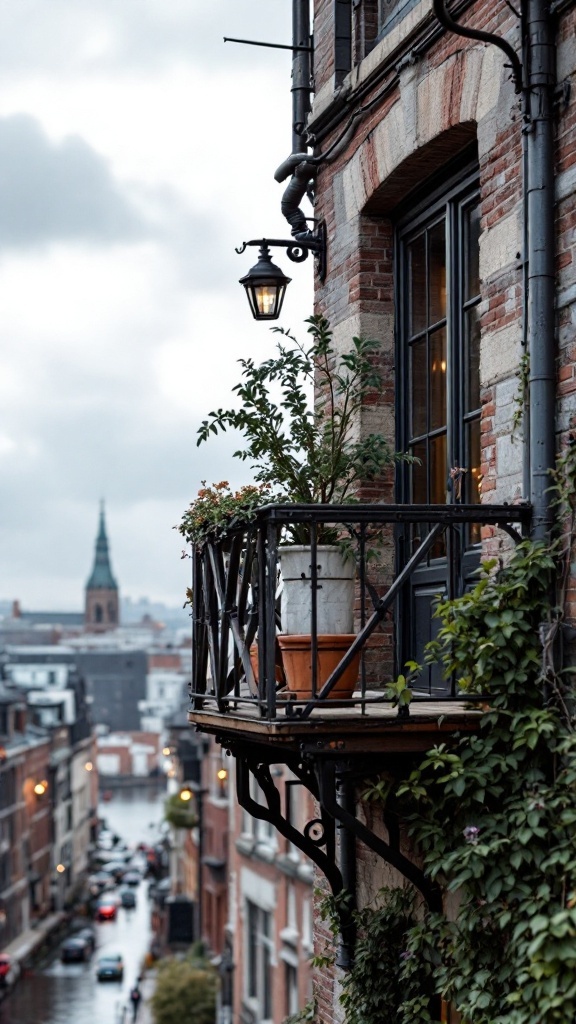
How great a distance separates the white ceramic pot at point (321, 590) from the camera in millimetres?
6477

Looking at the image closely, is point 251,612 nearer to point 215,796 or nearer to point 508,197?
point 508,197

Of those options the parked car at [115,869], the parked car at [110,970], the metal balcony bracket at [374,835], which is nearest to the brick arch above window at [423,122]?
the metal balcony bracket at [374,835]

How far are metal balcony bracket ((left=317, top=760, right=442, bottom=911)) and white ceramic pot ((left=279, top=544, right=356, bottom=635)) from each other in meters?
0.63

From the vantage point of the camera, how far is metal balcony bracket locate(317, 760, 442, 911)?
572cm

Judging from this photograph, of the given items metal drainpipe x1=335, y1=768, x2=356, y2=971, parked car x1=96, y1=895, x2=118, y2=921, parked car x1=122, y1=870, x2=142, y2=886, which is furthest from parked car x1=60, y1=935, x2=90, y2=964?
metal drainpipe x1=335, y1=768, x2=356, y2=971

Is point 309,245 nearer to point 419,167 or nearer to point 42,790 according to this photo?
point 419,167

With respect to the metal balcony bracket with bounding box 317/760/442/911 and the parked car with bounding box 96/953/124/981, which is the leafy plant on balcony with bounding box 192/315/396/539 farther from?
the parked car with bounding box 96/953/124/981

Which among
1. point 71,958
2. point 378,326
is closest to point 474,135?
point 378,326

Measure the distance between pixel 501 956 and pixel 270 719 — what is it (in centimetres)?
132

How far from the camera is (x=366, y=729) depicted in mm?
5672

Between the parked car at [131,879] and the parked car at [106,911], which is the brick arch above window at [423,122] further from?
the parked car at [131,879]

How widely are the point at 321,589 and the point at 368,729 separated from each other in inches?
39.0

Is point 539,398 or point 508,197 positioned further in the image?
point 508,197

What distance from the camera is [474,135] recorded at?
7.02 metres
